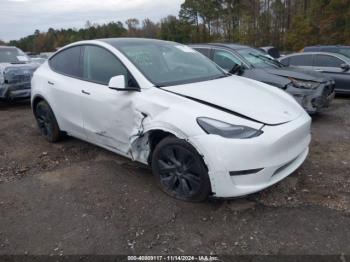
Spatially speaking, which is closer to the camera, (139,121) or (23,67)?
(139,121)

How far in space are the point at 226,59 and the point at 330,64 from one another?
12.0ft

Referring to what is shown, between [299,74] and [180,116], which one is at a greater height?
[180,116]

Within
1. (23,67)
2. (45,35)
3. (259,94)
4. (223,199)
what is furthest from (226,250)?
(45,35)

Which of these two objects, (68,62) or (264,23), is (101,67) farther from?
(264,23)

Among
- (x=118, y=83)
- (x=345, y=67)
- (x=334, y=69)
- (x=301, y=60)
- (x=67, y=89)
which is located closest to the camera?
(x=118, y=83)

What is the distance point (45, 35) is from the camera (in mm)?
96375

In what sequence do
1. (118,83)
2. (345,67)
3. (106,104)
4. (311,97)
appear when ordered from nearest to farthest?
(118,83) → (106,104) → (311,97) → (345,67)

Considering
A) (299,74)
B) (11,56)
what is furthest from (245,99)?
(11,56)

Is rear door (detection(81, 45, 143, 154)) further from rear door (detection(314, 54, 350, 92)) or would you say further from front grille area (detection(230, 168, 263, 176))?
rear door (detection(314, 54, 350, 92))

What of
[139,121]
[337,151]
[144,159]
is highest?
[139,121]

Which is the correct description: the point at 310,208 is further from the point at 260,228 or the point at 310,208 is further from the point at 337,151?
the point at 337,151

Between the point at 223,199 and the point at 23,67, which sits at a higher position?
the point at 23,67

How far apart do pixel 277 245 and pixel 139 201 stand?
145 cm

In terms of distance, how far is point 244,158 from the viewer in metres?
2.98
